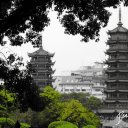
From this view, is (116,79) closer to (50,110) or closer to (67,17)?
(50,110)

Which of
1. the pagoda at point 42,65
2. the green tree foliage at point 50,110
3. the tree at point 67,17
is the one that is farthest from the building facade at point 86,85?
the tree at point 67,17

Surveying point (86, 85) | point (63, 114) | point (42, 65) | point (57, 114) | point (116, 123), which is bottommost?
point (116, 123)

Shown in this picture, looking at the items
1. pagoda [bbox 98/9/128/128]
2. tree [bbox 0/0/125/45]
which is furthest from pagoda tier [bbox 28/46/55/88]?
tree [bbox 0/0/125/45]

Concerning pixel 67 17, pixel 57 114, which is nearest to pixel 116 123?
pixel 57 114

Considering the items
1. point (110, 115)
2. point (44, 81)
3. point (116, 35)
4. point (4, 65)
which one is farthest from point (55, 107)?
point (4, 65)

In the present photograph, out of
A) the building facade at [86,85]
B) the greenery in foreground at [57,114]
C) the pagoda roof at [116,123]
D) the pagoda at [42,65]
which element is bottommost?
the pagoda roof at [116,123]

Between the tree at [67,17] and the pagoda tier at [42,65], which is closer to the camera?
the tree at [67,17]

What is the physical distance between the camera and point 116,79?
64.3 m

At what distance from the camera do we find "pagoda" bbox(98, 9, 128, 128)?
6359cm

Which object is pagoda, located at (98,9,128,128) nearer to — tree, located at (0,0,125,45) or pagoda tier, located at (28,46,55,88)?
pagoda tier, located at (28,46,55,88)

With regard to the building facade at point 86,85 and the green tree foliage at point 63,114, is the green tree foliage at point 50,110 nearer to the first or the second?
the green tree foliage at point 63,114

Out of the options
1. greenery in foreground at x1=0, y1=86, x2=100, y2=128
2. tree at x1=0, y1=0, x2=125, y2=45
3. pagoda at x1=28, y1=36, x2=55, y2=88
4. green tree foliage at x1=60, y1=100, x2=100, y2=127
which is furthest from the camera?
pagoda at x1=28, y1=36, x2=55, y2=88

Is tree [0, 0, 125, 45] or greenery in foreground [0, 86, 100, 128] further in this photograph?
greenery in foreground [0, 86, 100, 128]

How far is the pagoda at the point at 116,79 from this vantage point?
209 ft
